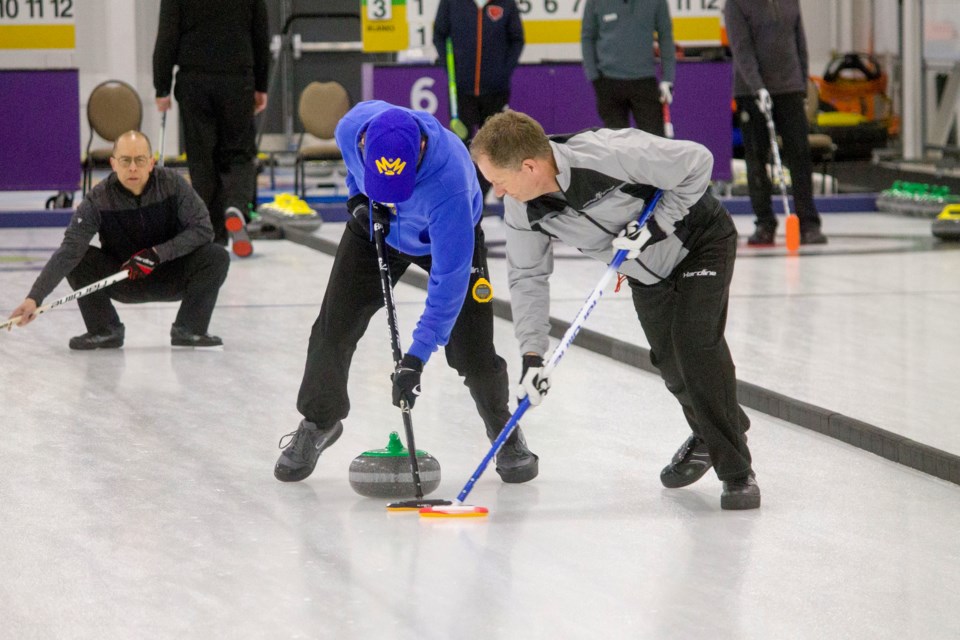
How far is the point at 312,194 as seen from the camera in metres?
12.0

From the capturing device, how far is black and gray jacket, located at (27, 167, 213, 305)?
18.9 feet

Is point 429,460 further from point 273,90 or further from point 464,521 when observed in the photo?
point 273,90

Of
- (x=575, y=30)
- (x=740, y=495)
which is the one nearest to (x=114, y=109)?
(x=575, y=30)

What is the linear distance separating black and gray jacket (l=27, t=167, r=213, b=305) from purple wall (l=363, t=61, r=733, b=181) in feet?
17.4

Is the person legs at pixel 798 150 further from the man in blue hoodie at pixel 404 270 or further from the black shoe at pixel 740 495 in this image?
the black shoe at pixel 740 495

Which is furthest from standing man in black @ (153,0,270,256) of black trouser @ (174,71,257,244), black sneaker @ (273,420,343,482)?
black sneaker @ (273,420,343,482)

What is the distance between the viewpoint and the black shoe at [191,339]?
598cm

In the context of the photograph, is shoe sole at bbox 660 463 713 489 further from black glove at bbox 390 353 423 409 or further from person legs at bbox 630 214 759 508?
black glove at bbox 390 353 423 409

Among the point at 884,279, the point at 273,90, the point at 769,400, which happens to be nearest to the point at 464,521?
the point at 769,400

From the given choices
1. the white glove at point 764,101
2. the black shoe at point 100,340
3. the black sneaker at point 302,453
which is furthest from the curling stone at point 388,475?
the white glove at point 764,101

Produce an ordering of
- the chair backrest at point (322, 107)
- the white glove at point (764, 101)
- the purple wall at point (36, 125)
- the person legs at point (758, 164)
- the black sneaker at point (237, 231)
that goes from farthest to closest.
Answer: the chair backrest at point (322, 107) < the purple wall at point (36, 125) < the person legs at point (758, 164) < the white glove at point (764, 101) < the black sneaker at point (237, 231)

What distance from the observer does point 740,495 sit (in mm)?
3672

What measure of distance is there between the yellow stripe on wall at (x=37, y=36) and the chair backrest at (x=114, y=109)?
73cm

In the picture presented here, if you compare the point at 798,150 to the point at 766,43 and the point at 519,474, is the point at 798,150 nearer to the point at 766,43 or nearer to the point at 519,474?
the point at 766,43
